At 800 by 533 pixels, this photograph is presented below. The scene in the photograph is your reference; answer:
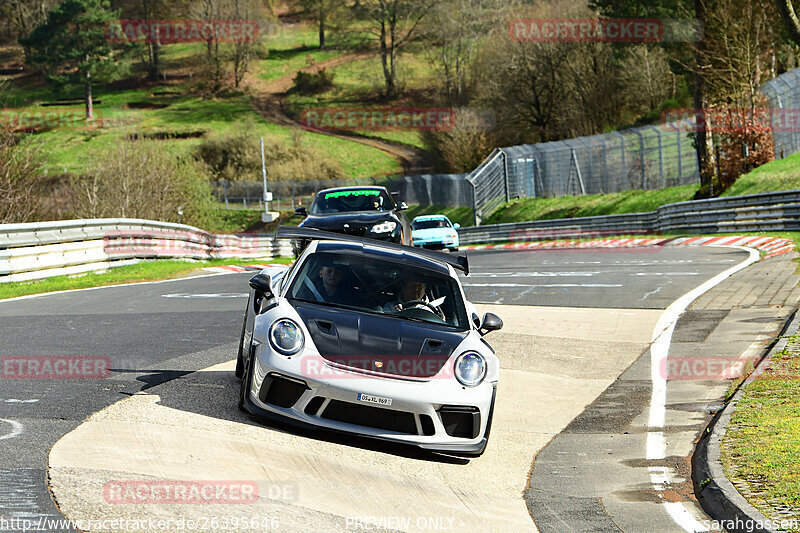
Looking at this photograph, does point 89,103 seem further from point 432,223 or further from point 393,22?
point 432,223

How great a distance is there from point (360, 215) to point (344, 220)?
1.48 ft

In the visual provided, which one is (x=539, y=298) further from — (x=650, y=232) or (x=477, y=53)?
(x=477, y=53)

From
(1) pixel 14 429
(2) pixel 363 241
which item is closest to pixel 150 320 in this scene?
(2) pixel 363 241

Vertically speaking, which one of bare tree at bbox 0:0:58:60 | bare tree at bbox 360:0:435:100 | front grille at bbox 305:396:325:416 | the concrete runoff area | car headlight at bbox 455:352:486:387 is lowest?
the concrete runoff area

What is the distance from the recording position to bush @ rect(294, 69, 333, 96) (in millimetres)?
116000

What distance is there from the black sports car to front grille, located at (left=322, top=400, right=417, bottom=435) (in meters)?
8.38

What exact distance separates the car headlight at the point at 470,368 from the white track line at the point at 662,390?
146 centimetres

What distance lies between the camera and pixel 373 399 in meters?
6.95

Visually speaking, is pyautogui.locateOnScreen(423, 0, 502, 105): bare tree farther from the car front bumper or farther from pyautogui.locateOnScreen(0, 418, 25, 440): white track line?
pyautogui.locateOnScreen(0, 418, 25, 440): white track line

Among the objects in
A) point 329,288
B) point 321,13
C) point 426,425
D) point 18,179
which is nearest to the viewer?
point 426,425

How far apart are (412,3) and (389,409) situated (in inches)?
4099

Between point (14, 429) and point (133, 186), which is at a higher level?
point (14, 429)

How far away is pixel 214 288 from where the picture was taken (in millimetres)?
19891

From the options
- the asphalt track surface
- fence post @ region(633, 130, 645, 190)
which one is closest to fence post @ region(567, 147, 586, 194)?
fence post @ region(633, 130, 645, 190)
